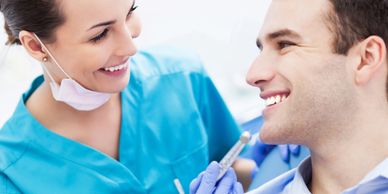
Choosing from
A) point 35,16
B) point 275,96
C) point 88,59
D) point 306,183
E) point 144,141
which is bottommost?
point 306,183

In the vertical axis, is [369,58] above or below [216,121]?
above

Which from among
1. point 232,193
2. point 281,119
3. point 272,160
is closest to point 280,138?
point 281,119

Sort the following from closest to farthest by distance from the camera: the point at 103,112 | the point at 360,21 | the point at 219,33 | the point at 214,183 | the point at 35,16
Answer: the point at 360,21 → the point at 35,16 → the point at 214,183 → the point at 103,112 → the point at 219,33

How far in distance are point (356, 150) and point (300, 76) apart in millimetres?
201

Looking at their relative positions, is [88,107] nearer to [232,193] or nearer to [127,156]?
[127,156]

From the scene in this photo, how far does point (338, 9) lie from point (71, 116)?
2.51 ft

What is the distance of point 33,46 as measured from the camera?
54.1 inches

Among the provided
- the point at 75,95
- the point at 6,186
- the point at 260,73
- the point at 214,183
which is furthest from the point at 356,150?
the point at 6,186

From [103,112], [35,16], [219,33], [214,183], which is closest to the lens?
[35,16]

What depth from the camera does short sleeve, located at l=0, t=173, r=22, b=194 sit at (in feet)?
4.59

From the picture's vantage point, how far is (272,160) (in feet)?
5.43

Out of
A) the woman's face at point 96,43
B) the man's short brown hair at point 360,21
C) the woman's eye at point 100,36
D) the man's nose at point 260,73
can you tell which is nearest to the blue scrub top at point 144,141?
the woman's face at point 96,43

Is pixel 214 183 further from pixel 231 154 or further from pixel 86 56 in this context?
pixel 86 56

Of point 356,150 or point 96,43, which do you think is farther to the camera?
point 96,43
